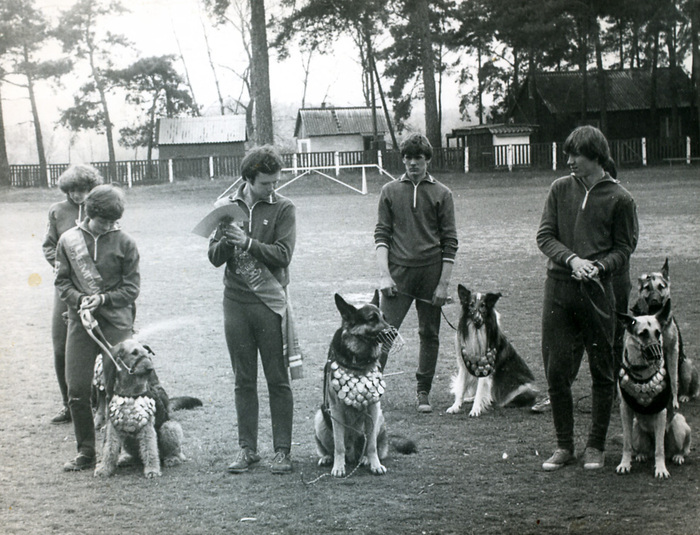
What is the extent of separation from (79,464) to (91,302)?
98cm

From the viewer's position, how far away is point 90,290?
14.5 ft

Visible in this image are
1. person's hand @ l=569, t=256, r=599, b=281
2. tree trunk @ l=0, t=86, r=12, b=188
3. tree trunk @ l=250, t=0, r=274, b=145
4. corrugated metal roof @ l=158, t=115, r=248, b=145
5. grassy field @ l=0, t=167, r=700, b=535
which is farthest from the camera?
corrugated metal roof @ l=158, t=115, r=248, b=145

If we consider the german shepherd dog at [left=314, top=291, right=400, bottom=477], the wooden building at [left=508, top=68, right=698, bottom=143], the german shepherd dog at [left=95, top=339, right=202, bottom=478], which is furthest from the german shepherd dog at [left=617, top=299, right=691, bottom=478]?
the wooden building at [left=508, top=68, right=698, bottom=143]

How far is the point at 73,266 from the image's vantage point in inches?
175

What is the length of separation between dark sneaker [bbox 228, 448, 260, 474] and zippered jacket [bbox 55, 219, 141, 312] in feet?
3.81

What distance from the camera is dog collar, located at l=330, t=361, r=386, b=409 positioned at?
4.04m

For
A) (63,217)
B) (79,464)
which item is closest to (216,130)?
(63,217)

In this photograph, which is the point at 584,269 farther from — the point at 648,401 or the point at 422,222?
the point at 422,222

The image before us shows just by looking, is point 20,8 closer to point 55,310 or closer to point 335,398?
point 55,310

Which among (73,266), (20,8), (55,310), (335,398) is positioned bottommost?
(335,398)

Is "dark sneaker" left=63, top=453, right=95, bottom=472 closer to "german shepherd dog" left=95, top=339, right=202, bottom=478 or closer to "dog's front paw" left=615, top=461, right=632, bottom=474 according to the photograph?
"german shepherd dog" left=95, top=339, right=202, bottom=478

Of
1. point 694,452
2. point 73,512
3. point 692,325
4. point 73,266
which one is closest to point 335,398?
point 73,512

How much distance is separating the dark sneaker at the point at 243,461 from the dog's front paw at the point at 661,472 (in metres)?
2.26

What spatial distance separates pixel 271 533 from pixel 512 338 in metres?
4.33
